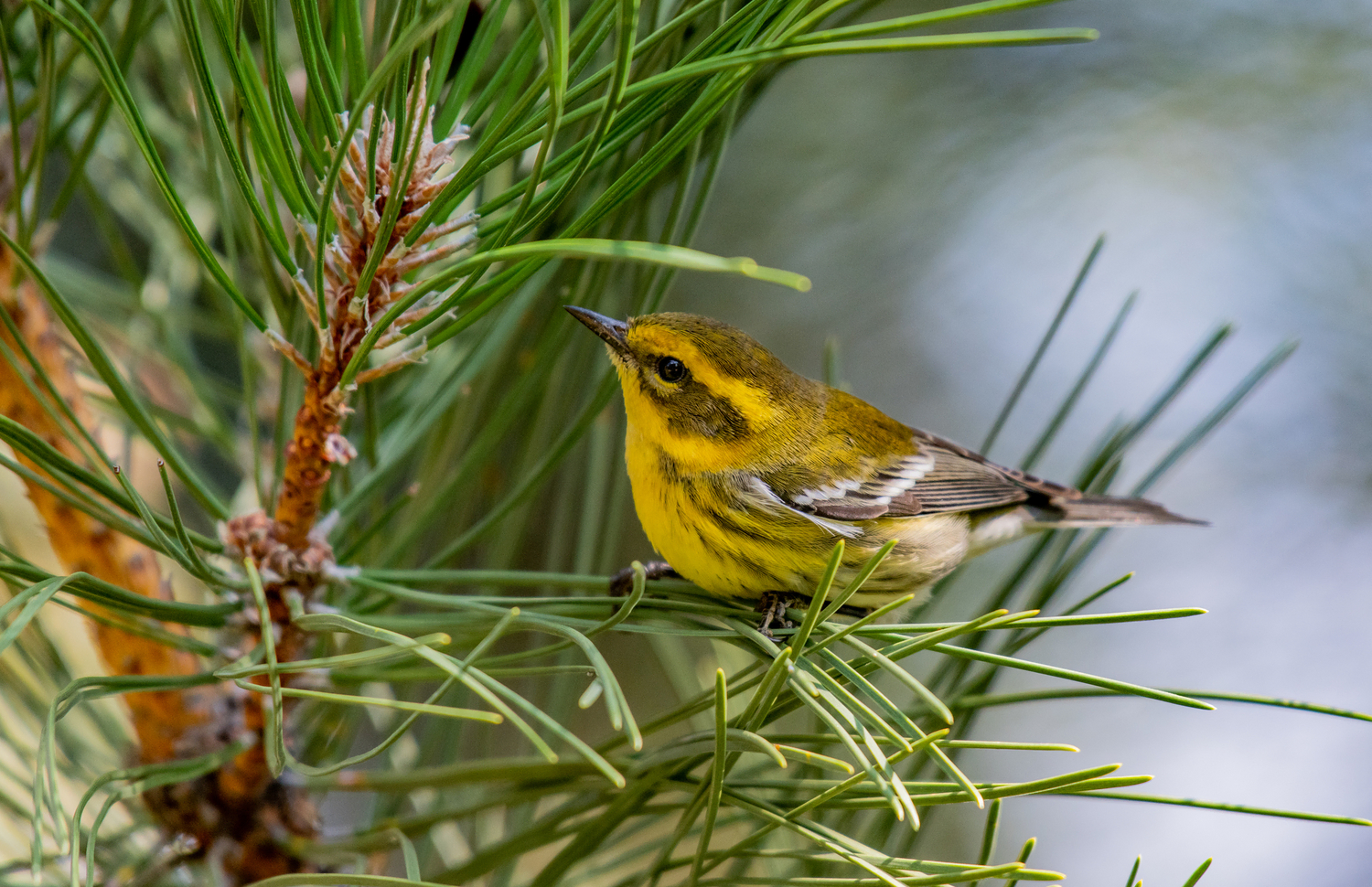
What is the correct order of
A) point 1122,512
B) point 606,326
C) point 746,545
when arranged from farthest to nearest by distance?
point 1122,512, point 746,545, point 606,326

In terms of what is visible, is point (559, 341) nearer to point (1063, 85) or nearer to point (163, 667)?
point (163, 667)

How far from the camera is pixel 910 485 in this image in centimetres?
192

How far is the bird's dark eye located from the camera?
5.46 feet

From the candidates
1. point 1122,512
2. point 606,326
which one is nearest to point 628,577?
point 606,326

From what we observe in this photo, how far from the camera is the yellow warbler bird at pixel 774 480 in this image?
150cm

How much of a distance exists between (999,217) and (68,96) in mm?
1840

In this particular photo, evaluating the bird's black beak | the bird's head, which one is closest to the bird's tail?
the bird's head

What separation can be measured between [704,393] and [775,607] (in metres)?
0.46

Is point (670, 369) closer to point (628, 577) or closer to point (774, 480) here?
point (774, 480)

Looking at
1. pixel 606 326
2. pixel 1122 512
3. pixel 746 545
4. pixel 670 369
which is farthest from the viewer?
pixel 1122 512

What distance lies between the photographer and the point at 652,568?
5.60ft

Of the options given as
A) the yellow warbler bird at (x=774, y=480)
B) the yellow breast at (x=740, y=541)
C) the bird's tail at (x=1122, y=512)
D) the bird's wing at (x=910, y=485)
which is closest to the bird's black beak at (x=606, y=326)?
the yellow warbler bird at (x=774, y=480)

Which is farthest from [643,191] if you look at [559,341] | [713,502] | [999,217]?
[999,217]

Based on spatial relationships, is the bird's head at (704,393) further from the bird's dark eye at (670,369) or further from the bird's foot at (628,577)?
the bird's foot at (628,577)
